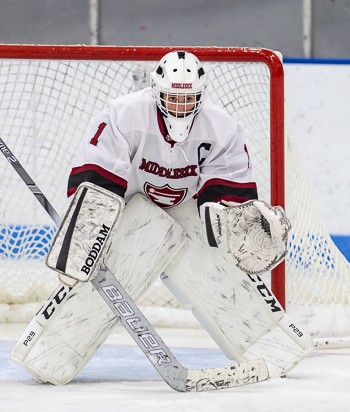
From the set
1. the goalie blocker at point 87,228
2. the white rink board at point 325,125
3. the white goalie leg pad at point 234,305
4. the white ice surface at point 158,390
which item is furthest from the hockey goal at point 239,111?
the white rink board at point 325,125

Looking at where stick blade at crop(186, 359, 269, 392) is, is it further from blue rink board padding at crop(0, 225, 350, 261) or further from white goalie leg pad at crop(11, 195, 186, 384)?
blue rink board padding at crop(0, 225, 350, 261)

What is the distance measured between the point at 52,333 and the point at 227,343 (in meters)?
0.48

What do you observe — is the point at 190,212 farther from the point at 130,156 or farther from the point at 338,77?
the point at 338,77

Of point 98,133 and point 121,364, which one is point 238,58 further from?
point 121,364

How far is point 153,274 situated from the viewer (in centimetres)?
320

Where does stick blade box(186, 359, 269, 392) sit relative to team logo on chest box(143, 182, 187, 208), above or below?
below

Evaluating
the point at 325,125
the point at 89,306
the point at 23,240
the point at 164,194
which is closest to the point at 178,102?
the point at 164,194

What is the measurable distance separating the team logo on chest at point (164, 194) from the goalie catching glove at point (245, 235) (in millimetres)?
117

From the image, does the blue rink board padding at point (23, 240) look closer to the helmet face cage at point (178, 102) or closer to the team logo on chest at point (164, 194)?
the team logo on chest at point (164, 194)

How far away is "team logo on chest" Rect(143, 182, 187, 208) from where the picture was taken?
3.18 meters

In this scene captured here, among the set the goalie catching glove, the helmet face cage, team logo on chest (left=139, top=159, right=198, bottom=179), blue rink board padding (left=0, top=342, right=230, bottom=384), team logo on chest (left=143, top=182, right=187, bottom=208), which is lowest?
blue rink board padding (left=0, top=342, right=230, bottom=384)

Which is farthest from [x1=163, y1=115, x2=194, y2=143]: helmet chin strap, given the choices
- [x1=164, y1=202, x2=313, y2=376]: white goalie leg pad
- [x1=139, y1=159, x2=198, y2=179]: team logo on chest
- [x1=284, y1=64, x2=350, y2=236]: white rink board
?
[x1=284, y1=64, x2=350, y2=236]: white rink board

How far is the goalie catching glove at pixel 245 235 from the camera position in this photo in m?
3.07

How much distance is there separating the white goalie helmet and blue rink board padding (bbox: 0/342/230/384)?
71cm
